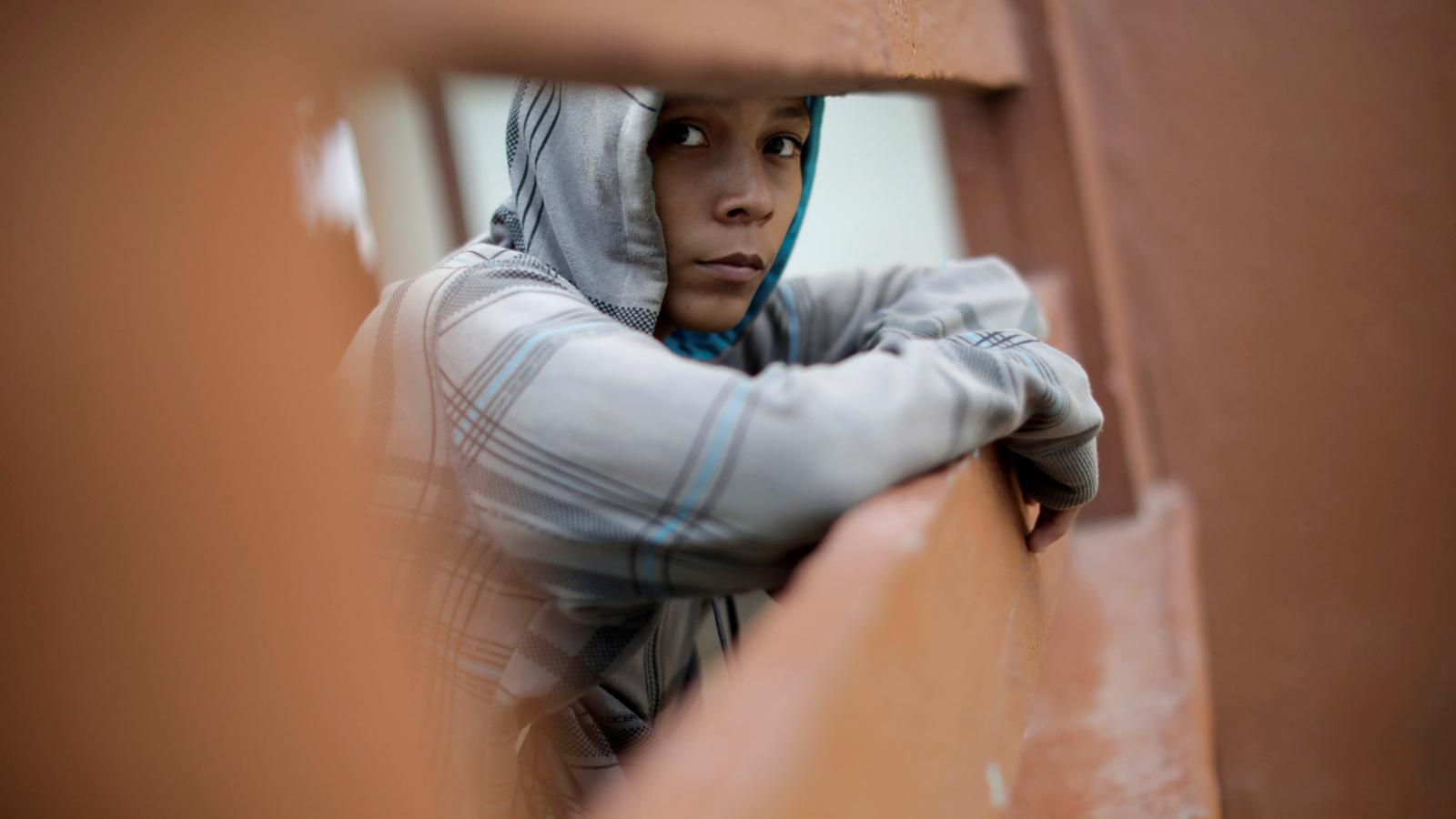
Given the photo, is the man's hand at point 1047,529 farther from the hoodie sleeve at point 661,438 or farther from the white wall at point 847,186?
the white wall at point 847,186

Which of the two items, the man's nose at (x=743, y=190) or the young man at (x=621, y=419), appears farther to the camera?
the man's nose at (x=743, y=190)

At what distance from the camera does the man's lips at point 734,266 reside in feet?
4.04

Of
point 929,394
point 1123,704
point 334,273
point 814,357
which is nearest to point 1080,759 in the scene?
point 1123,704

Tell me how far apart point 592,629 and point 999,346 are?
0.42 meters

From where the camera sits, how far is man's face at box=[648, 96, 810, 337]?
1.19m

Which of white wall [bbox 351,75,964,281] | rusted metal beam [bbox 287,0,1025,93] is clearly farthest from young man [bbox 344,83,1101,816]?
white wall [bbox 351,75,964,281]

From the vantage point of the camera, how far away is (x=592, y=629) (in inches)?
41.2

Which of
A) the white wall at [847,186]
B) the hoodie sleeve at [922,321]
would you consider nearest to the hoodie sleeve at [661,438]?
the hoodie sleeve at [922,321]

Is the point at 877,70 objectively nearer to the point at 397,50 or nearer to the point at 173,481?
the point at 397,50

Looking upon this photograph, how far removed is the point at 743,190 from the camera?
1207mm

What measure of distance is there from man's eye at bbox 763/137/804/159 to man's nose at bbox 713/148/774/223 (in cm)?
6

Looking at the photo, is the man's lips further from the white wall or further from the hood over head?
the white wall

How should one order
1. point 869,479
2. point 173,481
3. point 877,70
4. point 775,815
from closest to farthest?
point 173,481 < point 775,815 < point 869,479 < point 877,70

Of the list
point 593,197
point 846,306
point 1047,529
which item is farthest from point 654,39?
point 846,306
